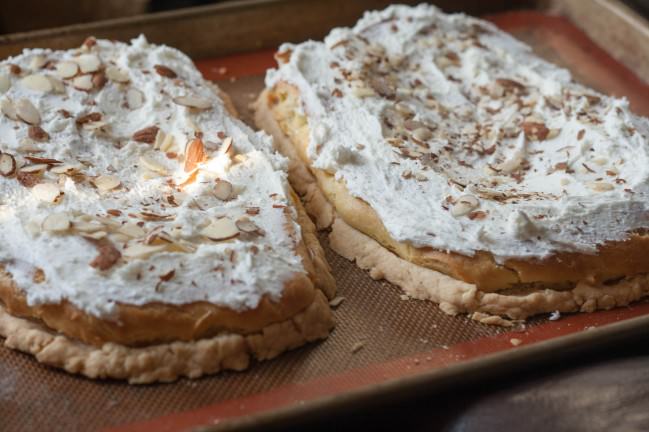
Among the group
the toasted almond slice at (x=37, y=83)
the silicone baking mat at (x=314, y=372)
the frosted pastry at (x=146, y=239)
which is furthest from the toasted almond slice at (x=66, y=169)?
the silicone baking mat at (x=314, y=372)

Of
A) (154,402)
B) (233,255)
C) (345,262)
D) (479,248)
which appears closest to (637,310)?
(479,248)

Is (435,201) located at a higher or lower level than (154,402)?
higher

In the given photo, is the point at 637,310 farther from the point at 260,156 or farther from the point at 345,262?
the point at 260,156

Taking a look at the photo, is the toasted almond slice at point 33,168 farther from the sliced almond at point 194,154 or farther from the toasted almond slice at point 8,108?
the sliced almond at point 194,154

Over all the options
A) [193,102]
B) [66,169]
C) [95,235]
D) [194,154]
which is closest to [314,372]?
[95,235]

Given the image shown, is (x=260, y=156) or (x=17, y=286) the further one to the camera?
(x=260, y=156)

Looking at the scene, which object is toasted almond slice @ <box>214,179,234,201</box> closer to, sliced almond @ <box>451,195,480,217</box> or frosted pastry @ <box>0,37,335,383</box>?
frosted pastry @ <box>0,37,335,383</box>

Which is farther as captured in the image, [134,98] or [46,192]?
[134,98]

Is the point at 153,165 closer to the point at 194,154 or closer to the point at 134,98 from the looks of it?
the point at 194,154
